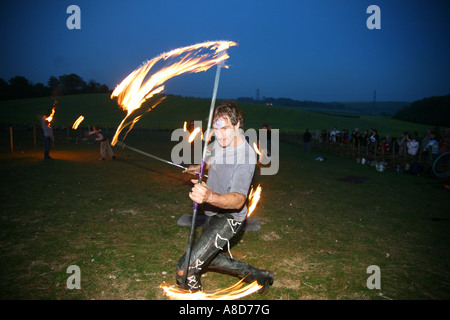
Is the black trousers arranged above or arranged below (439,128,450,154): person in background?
below

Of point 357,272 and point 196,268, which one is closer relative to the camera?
point 196,268

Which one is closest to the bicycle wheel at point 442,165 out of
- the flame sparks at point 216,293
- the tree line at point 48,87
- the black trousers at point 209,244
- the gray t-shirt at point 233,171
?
the flame sparks at point 216,293

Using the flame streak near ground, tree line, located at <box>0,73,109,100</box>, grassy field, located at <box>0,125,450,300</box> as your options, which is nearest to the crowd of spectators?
grassy field, located at <box>0,125,450,300</box>

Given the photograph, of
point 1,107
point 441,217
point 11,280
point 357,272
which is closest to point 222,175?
Answer: point 357,272

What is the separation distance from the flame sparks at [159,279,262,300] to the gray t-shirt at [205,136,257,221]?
1100mm

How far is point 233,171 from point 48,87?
107174mm

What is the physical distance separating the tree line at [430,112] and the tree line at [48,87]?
90801 millimetres

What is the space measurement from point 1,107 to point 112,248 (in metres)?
75.7

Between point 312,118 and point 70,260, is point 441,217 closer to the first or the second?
point 70,260

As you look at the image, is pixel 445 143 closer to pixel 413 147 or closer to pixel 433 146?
pixel 433 146

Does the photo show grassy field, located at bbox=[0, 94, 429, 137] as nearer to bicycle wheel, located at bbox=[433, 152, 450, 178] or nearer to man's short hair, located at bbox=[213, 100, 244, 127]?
bicycle wheel, located at bbox=[433, 152, 450, 178]

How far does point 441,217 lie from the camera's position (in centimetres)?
737

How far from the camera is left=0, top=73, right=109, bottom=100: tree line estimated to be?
75812mm

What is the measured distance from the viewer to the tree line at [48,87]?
75812 millimetres
